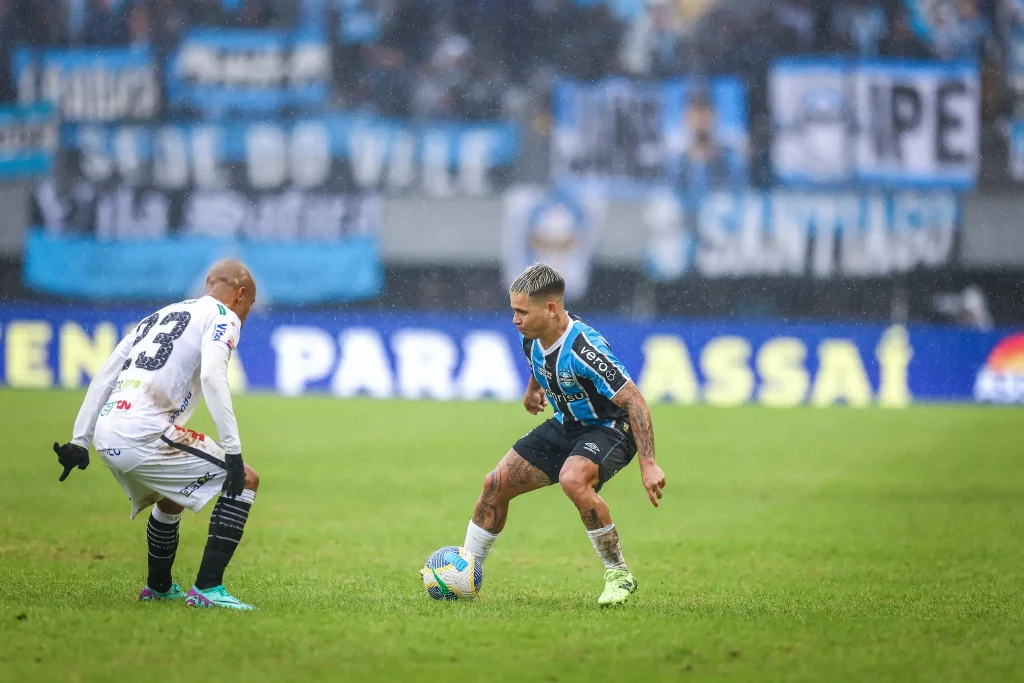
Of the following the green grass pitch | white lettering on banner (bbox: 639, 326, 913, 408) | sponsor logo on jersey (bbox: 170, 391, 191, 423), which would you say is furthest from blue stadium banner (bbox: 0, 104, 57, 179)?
sponsor logo on jersey (bbox: 170, 391, 191, 423)

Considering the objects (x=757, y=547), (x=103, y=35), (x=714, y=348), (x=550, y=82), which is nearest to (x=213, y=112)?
(x=103, y=35)

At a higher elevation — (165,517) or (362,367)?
(165,517)

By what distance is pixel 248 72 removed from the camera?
28938 mm

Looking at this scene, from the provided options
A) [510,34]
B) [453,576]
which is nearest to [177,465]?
[453,576]

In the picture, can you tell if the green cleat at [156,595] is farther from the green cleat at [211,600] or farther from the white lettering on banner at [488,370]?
the white lettering on banner at [488,370]

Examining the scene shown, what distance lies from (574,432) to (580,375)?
424 mm

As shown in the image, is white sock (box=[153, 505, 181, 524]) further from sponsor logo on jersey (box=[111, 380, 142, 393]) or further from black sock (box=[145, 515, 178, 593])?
sponsor logo on jersey (box=[111, 380, 142, 393])

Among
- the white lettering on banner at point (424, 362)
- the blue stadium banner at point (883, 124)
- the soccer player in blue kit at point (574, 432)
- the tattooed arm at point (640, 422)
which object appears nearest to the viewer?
the tattooed arm at point (640, 422)

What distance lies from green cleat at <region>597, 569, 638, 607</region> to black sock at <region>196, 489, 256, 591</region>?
1.97m

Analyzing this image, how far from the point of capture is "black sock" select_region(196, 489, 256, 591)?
643cm

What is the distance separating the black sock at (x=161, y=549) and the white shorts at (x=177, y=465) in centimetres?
40

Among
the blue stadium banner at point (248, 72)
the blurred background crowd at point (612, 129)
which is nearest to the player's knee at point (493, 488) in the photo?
the blurred background crowd at point (612, 129)

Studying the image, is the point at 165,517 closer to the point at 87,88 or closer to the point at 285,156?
the point at 285,156

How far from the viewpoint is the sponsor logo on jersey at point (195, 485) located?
6.45 meters
